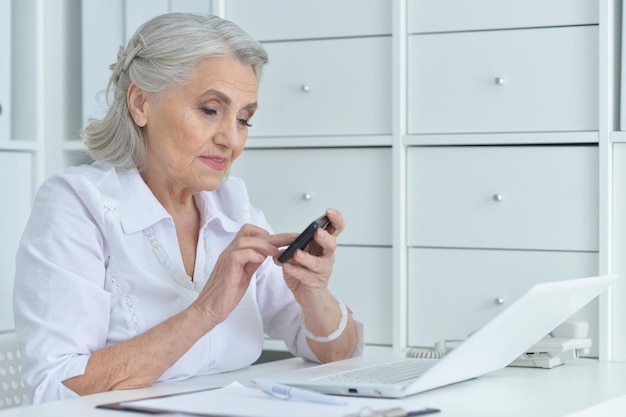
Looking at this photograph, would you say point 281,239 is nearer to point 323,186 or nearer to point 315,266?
point 315,266

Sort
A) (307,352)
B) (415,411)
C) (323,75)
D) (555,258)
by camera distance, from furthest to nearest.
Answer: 1. (323,75)
2. (555,258)
3. (307,352)
4. (415,411)

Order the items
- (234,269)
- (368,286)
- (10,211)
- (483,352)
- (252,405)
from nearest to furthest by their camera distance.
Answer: (252,405) → (483,352) → (234,269) → (368,286) → (10,211)

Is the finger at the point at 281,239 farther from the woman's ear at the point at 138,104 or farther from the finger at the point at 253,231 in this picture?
the woman's ear at the point at 138,104

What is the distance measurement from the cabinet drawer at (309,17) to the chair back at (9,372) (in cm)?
93

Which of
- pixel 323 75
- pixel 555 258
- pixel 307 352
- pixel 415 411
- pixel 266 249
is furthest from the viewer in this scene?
pixel 323 75

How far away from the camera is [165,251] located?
1589 mm

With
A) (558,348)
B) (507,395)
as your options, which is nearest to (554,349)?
(558,348)

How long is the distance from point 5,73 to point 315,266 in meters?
1.21

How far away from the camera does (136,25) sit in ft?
7.78

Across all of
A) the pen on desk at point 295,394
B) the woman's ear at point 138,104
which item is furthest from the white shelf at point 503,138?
the pen on desk at point 295,394

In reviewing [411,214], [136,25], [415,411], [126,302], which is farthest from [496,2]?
[415,411]

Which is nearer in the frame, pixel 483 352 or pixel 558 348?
pixel 483 352

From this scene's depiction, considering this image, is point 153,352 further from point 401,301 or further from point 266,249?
point 401,301

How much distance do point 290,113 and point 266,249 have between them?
3.04ft
